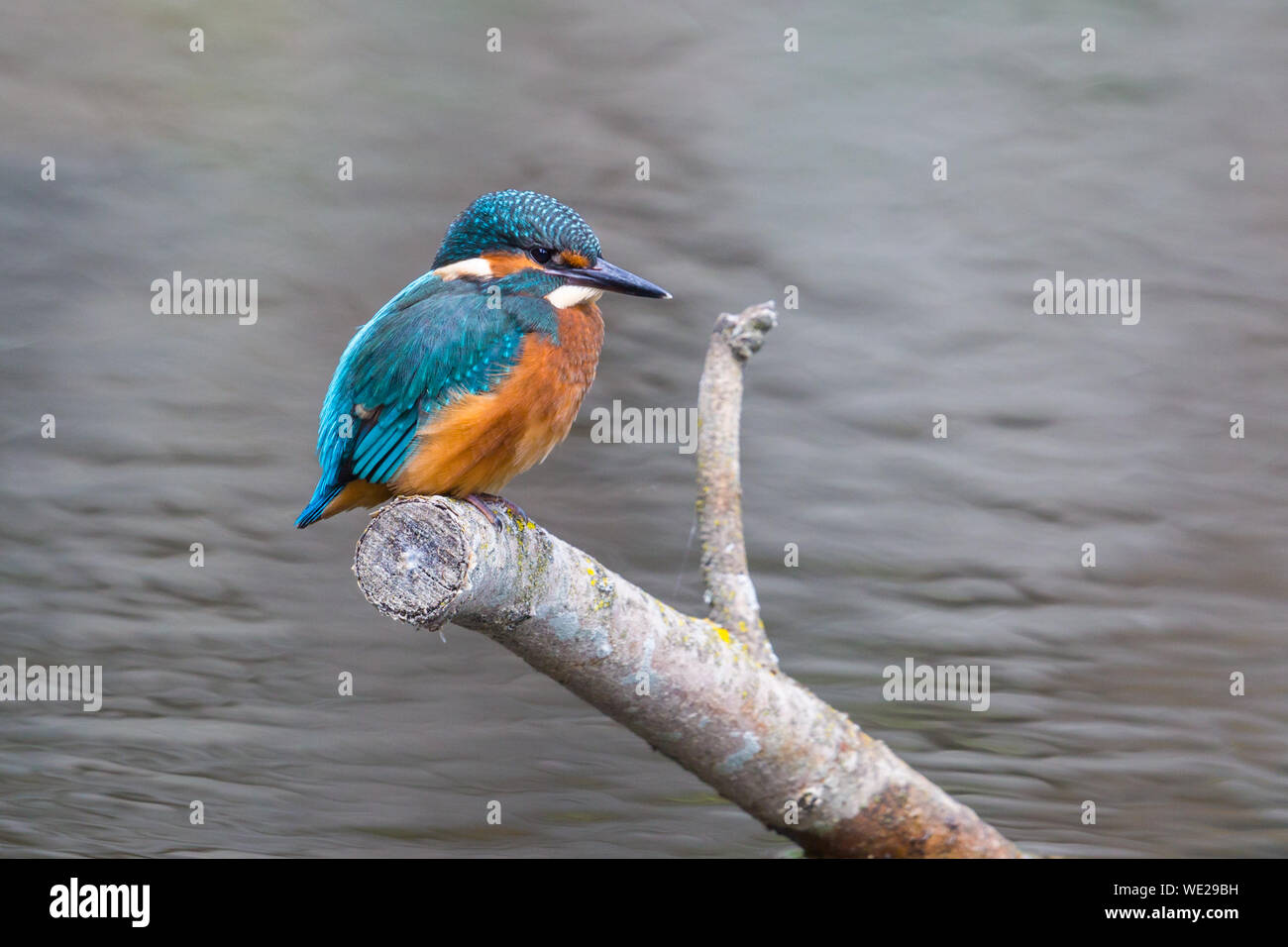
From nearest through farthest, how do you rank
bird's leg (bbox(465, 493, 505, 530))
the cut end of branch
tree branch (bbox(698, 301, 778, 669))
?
bird's leg (bbox(465, 493, 505, 530)), tree branch (bbox(698, 301, 778, 669)), the cut end of branch

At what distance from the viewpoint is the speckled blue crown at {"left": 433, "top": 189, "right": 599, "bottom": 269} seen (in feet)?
7.06

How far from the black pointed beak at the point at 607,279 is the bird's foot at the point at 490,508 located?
1.43 feet

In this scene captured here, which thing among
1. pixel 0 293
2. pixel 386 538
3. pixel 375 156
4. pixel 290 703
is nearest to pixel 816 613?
pixel 290 703

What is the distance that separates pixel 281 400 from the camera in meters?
4.46

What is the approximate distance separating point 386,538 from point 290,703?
2709mm

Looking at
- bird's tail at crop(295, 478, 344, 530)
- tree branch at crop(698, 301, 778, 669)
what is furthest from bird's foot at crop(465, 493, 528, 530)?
tree branch at crop(698, 301, 778, 669)

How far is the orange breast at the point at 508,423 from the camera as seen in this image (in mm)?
2000

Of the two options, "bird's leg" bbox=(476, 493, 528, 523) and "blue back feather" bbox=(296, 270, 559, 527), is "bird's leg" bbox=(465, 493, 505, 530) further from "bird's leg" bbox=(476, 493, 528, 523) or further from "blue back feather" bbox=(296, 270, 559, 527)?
"blue back feather" bbox=(296, 270, 559, 527)

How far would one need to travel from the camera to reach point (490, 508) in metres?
1.89

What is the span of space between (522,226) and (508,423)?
14.8 inches

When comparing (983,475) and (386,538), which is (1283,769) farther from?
(386,538)

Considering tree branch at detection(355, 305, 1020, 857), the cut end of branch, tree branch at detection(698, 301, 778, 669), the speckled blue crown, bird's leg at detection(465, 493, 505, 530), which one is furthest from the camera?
the cut end of branch

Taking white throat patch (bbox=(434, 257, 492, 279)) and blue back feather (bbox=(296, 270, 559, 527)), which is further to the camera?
white throat patch (bbox=(434, 257, 492, 279))

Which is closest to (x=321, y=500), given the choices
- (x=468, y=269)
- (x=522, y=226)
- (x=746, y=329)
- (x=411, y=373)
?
(x=411, y=373)
